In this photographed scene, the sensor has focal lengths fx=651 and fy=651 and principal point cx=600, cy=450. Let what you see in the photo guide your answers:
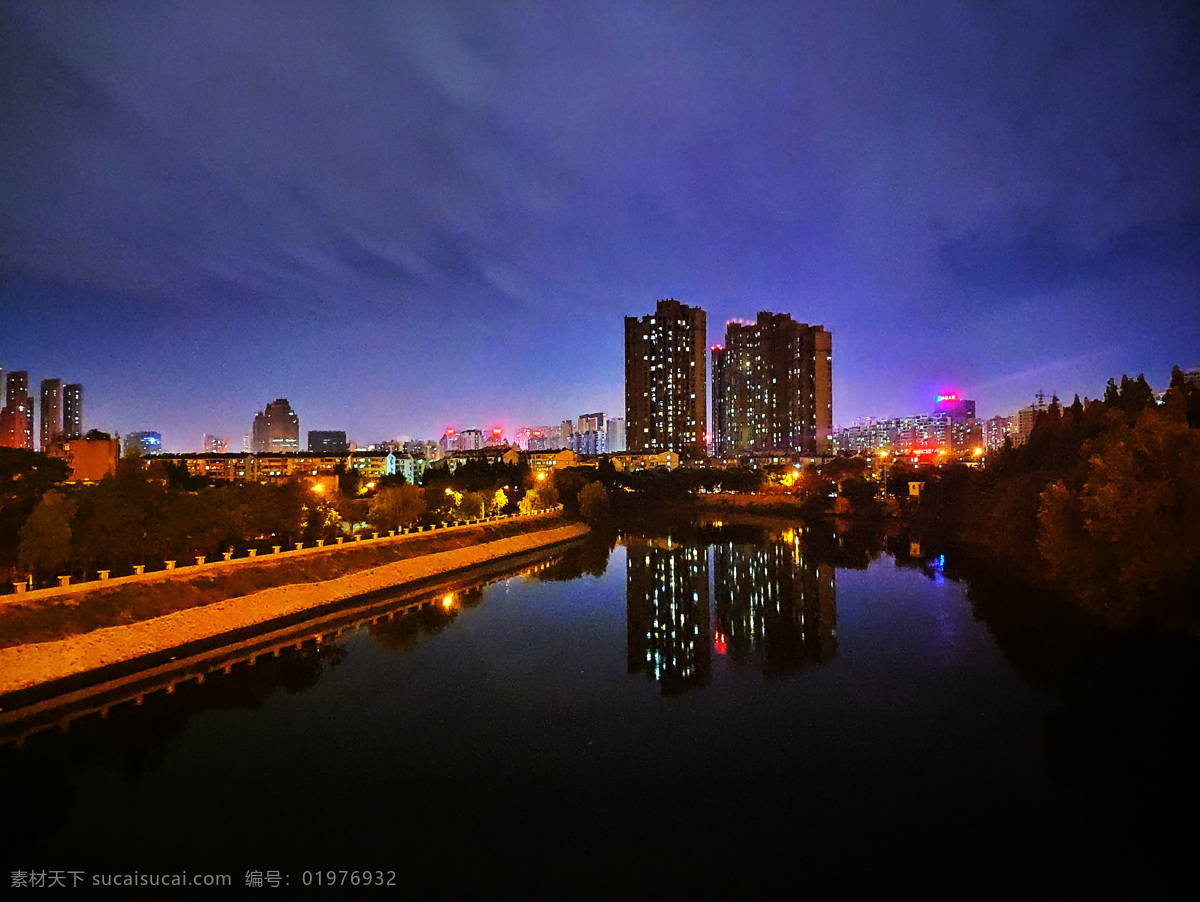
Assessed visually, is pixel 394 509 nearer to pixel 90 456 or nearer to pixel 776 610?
pixel 776 610

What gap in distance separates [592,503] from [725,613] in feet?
117

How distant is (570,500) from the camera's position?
66.4 m

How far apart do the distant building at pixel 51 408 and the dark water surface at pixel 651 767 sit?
371 ft

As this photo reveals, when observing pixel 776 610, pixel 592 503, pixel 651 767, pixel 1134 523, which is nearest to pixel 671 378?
pixel 592 503

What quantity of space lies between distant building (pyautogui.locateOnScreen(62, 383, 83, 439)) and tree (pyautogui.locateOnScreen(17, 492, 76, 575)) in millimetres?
110149

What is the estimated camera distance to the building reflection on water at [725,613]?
21312 millimetres

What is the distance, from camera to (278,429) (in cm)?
18262

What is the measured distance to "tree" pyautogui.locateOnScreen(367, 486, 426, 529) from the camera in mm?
42969

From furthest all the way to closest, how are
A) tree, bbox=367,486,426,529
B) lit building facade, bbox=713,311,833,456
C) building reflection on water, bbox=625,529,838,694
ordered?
lit building facade, bbox=713,311,833,456 < tree, bbox=367,486,426,529 < building reflection on water, bbox=625,529,838,694

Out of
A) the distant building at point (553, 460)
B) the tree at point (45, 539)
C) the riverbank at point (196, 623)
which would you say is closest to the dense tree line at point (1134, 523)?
the riverbank at point (196, 623)

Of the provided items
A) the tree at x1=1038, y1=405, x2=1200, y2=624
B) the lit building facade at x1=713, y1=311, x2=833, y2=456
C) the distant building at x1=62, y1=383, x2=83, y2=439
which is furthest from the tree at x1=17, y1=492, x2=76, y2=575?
the lit building facade at x1=713, y1=311, x2=833, y2=456

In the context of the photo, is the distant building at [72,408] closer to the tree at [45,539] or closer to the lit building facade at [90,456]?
the lit building facade at [90,456]

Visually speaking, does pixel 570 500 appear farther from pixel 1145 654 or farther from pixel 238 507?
pixel 1145 654

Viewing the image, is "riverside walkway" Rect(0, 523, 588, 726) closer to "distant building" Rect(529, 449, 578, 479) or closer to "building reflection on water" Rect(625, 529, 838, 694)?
"building reflection on water" Rect(625, 529, 838, 694)
